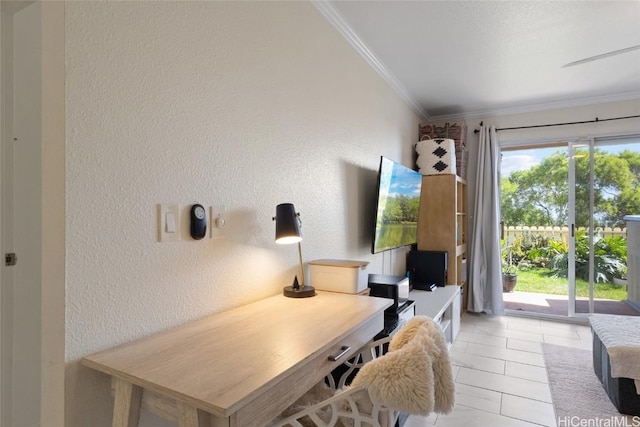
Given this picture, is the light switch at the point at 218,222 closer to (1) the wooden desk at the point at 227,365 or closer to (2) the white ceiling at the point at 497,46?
(1) the wooden desk at the point at 227,365

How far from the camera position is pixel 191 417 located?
0.70 m

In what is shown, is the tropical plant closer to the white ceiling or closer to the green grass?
the green grass

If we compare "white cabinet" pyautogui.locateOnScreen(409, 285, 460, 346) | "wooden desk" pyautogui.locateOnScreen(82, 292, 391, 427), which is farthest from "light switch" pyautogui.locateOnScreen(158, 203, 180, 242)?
"white cabinet" pyautogui.locateOnScreen(409, 285, 460, 346)

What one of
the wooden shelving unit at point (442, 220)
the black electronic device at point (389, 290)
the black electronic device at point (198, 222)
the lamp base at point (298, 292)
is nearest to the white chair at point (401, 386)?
the lamp base at point (298, 292)

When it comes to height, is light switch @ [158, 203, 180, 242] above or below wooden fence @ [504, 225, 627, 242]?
above

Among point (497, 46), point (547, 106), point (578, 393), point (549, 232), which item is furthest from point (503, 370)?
point (547, 106)

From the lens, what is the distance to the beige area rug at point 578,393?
75.9 inches

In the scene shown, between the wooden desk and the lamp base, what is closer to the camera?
the wooden desk

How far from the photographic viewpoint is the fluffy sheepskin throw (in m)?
0.84

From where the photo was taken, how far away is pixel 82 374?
2.93 ft

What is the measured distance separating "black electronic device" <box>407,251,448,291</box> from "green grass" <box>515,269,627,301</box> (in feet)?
4.76

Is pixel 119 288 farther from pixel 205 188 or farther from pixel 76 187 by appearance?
pixel 205 188

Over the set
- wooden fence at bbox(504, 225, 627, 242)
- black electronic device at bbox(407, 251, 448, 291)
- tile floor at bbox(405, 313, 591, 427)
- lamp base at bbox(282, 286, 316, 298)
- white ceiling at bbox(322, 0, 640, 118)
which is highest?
white ceiling at bbox(322, 0, 640, 118)

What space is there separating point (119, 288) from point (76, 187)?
31cm
